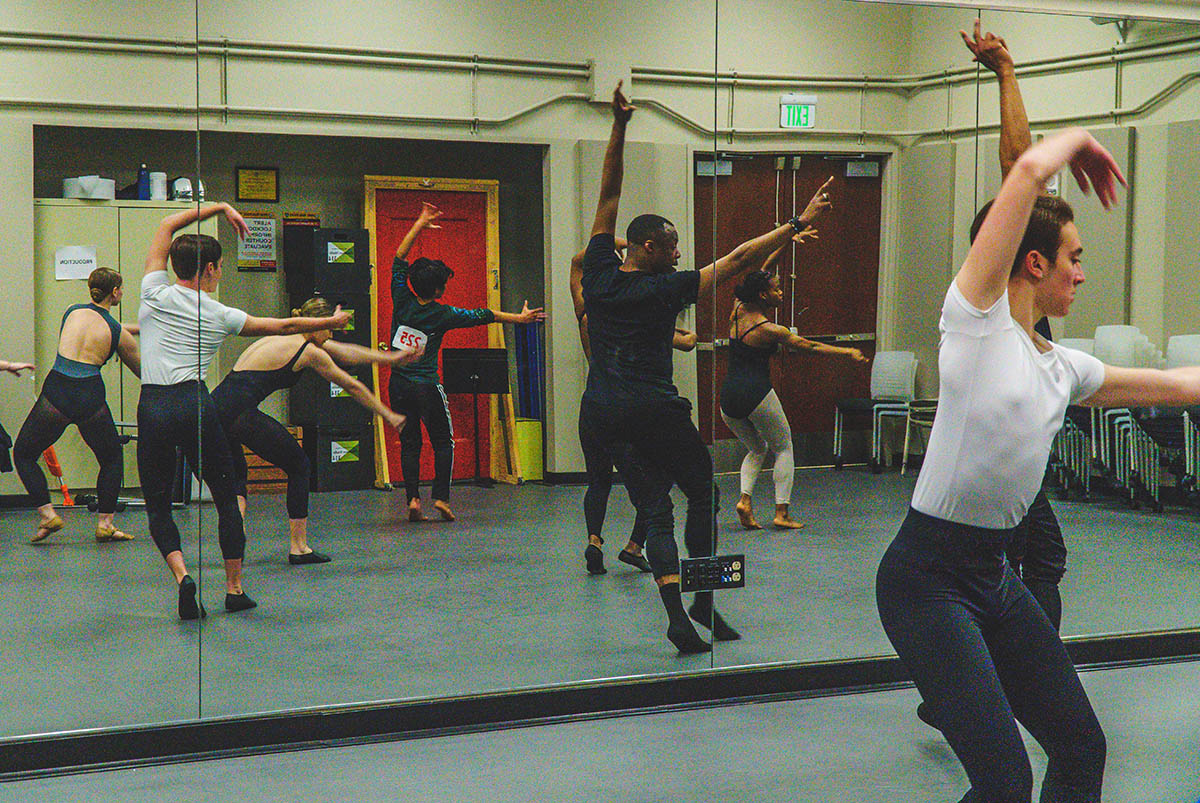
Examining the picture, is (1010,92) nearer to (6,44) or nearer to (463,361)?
(463,361)

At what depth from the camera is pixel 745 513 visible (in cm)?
416

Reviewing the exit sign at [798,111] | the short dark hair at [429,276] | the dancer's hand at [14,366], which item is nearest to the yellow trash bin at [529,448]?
the short dark hair at [429,276]

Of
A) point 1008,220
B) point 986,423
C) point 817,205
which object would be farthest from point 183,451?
point 1008,220

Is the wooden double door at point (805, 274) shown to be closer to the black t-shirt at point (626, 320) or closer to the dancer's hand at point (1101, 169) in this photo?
the black t-shirt at point (626, 320)

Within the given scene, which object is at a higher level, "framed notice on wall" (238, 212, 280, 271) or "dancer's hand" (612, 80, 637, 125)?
"dancer's hand" (612, 80, 637, 125)

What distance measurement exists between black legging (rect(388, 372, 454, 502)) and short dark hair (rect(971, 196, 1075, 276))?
6.75 feet

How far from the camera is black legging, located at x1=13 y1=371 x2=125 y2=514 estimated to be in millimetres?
3500

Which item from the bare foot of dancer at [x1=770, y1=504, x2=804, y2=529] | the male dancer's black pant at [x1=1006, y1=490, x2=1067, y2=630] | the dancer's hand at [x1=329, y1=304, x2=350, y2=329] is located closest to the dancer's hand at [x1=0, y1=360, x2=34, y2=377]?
the dancer's hand at [x1=329, y1=304, x2=350, y2=329]

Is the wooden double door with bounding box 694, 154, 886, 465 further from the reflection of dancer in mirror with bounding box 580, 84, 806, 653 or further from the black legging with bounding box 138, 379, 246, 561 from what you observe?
the black legging with bounding box 138, 379, 246, 561

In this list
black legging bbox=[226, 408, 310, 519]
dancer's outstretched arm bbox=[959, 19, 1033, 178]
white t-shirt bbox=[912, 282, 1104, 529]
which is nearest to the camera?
white t-shirt bbox=[912, 282, 1104, 529]

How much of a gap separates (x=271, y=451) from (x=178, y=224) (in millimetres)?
746

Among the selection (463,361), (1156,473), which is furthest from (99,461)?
(1156,473)

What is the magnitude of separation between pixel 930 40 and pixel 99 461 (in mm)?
3208

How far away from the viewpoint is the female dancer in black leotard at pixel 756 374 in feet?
13.3
